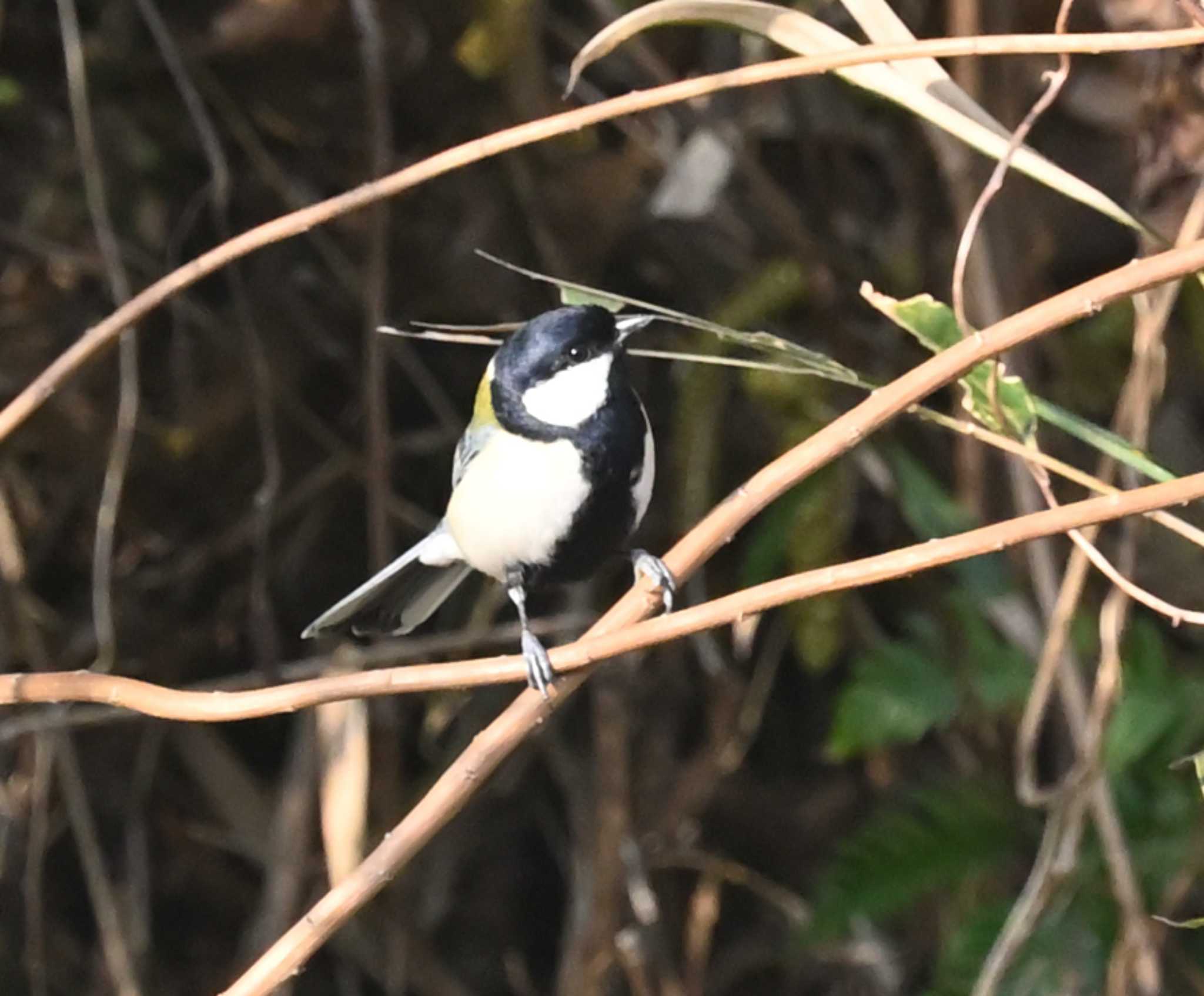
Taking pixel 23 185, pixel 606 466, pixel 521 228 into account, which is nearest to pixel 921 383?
pixel 606 466

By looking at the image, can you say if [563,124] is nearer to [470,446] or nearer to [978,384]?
[978,384]

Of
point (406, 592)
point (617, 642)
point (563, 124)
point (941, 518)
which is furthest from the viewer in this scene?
point (941, 518)

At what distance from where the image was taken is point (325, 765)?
1.62 metres

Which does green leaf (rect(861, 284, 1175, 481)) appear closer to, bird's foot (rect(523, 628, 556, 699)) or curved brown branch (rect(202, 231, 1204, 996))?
curved brown branch (rect(202, 231, 1204, 996))

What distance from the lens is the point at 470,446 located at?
4.57 feet

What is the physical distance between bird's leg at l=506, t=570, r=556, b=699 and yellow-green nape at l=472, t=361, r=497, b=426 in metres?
0.13

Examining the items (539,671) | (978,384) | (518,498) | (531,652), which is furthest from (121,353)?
(978,384)

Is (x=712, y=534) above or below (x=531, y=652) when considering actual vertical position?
above

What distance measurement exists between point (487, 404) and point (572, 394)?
0.46ft

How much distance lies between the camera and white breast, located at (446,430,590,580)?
4.19ft

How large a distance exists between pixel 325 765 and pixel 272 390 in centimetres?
51

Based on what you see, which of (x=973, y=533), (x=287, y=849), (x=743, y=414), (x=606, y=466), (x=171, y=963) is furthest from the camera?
(x=171, y=963)


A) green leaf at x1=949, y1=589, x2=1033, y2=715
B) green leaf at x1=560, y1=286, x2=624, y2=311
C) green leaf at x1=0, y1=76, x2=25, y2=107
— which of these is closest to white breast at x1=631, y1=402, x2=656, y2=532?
green leaf at x1=560, y1=286, x2=624, y2=311

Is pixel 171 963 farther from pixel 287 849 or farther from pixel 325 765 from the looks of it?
pixel 325 765
